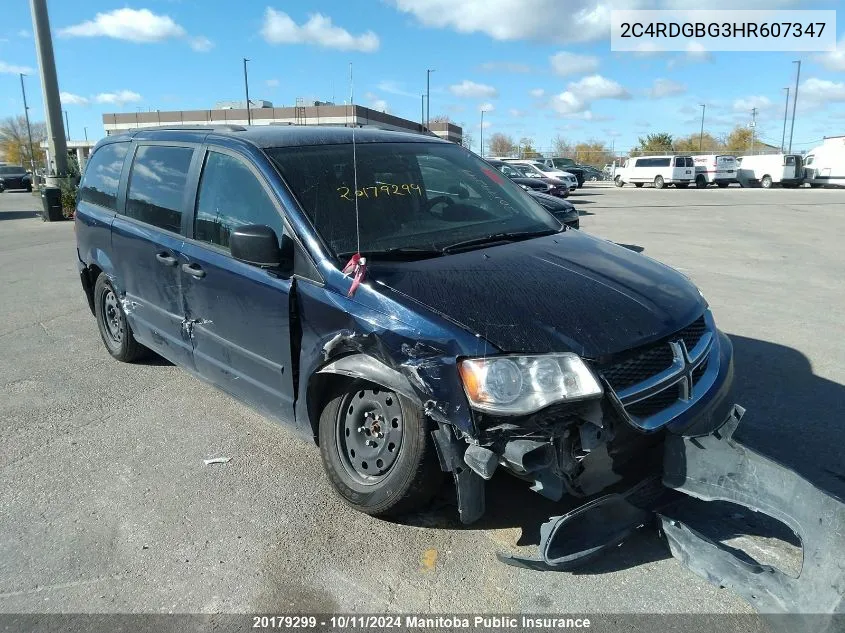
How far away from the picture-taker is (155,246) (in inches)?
170

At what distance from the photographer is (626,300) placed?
3.05m

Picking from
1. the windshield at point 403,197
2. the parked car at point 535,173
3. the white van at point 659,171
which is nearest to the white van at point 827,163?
the white van at point 659,171

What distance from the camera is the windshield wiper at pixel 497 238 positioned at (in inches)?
136

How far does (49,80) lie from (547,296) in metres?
19.0

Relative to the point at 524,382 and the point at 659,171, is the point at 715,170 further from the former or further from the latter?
the point at 524,382

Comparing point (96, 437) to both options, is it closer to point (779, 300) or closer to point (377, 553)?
point (377, 553)

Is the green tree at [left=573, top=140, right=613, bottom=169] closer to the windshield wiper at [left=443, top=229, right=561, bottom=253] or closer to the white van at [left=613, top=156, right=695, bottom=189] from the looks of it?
the white van at [left=613, top=156, right=695, bottom=189]

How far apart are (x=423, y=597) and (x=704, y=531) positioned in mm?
1394

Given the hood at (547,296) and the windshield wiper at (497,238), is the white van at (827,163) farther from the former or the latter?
the hood at (547,296)

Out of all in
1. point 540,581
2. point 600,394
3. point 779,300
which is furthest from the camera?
point 779,300

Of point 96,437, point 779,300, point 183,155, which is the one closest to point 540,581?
point 96,437

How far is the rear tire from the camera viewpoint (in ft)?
17.2

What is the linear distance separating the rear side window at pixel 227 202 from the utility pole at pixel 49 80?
16939 millimetres

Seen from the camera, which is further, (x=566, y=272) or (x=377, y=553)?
(x=566, y=272)
